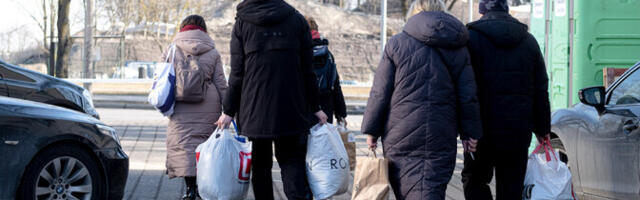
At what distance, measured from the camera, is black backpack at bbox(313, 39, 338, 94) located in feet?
24.3

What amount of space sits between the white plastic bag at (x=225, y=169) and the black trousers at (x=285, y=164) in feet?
0.60

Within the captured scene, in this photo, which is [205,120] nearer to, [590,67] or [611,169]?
[611,169]

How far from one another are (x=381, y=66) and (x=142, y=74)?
35.9 meters

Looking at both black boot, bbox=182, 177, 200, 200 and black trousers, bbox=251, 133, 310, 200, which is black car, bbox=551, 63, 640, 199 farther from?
black boot, bbox=182, 177, 200, 200

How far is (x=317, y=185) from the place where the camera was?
5656 mm

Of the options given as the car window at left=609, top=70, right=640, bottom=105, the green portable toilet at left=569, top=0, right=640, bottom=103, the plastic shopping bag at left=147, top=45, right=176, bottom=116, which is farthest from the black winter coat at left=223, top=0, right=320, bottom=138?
the green portable toilet at left=569, top=0, right=640, bottom=103

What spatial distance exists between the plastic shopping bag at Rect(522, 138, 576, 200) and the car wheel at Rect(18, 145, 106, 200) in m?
2.86

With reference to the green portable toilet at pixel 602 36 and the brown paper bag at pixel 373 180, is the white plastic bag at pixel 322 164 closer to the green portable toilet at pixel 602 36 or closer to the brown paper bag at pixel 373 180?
the brown paper bag at pixel 373 180

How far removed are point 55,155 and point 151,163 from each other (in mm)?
4729

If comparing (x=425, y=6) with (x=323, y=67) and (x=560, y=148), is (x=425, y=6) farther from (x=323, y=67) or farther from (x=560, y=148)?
(x=560, y=148)

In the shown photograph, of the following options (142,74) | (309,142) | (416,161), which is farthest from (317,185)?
(142,74)

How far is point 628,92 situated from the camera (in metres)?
6.14

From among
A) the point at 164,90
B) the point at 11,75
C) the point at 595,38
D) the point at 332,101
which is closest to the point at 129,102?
the point at 11,75

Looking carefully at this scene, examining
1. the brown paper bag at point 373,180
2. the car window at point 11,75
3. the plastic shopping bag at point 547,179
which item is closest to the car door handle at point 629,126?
the plastic shopping bag at point 547,179
